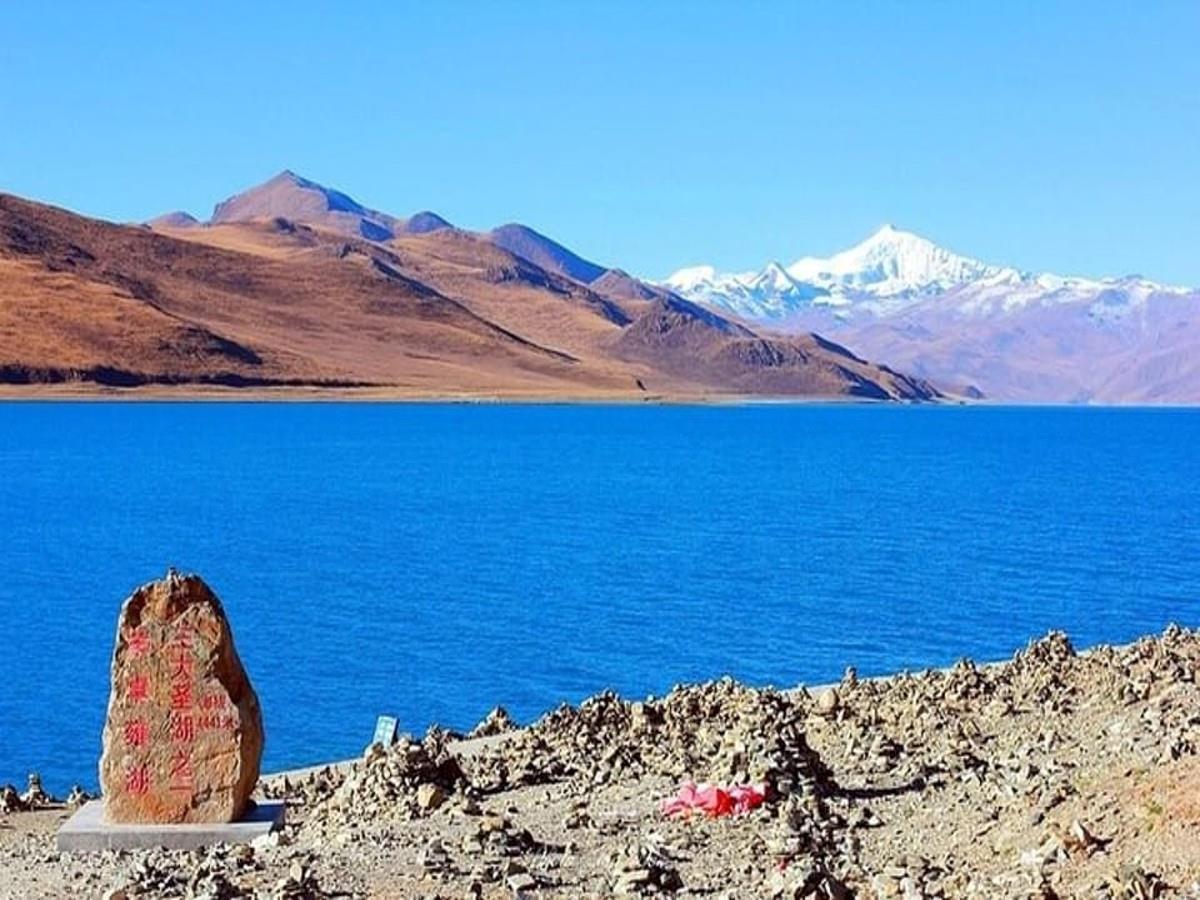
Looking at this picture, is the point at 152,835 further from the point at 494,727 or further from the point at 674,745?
the point at 494,727

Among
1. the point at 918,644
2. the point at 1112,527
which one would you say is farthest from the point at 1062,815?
the point at 1112,527

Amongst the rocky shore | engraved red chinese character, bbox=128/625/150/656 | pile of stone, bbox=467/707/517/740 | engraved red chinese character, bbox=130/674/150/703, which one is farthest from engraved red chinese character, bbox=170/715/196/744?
pile of stone, bbox=467/707/517/740

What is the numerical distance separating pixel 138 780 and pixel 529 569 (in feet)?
120

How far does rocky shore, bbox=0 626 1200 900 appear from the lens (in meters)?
11.0

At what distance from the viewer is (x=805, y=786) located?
1361 cm

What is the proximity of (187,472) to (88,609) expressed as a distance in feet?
164

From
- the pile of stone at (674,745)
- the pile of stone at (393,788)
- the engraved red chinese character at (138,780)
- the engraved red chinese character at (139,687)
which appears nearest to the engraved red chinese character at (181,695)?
the engraved red chinese character at (139,687)

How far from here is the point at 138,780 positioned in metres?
14.1

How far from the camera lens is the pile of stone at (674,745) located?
13875 millimetres

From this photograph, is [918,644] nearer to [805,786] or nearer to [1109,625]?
[1109,625]

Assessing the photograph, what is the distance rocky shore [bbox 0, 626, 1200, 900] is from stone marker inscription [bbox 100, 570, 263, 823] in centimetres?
61

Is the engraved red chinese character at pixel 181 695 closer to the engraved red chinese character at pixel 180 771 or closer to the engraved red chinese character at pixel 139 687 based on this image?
the engraved red chinese character at pixel 139 687

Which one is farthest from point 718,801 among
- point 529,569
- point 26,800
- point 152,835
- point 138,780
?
point 529,569

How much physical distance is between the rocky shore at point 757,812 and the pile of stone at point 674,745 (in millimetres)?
36
